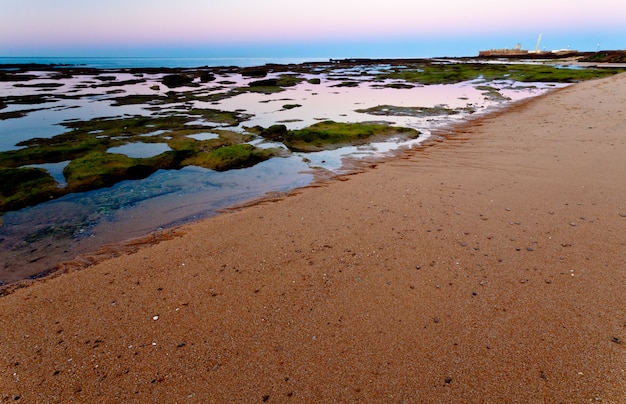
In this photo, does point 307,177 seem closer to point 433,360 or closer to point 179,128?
point 433,360

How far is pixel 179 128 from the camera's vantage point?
20859 millimetres

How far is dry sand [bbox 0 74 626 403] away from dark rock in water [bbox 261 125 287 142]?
10271mm

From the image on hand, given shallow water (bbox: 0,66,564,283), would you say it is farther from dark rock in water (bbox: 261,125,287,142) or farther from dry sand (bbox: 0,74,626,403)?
dry sand (bbox: 0,74,626,403)

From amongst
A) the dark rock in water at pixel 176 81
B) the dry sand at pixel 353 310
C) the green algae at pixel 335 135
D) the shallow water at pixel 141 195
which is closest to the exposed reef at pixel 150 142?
the green algae at pixel 335 135

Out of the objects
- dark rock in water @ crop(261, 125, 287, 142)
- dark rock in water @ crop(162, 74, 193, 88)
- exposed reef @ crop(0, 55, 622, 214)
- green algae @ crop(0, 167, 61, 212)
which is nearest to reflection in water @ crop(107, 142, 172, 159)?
exposed reef @ crop(0, 55, 622, 214)

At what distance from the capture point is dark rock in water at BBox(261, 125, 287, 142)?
61.6 ft

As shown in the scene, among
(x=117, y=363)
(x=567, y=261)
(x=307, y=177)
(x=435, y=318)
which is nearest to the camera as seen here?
(x=117, y=363)

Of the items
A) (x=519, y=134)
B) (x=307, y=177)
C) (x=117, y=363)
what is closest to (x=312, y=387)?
(x=117, y=363)

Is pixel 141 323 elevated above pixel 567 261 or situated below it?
below

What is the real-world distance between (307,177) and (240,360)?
8.90 metres

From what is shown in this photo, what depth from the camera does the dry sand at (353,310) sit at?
161 inches

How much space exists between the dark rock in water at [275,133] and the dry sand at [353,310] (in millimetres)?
10271

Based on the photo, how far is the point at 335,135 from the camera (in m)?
18.0

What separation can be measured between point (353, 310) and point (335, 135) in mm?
13844
